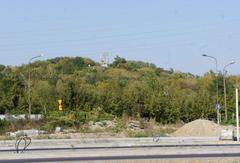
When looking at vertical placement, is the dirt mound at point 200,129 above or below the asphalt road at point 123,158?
above

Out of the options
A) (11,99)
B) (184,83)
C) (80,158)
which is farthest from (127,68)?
(80,158)

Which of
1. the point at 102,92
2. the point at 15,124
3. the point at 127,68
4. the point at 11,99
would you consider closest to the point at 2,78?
the point at 11,99

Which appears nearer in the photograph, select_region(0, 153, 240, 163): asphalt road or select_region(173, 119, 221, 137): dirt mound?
select_region(0, 153, 240, 163): asphalt road

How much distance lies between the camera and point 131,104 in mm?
78438

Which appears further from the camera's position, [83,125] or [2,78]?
[2,78]

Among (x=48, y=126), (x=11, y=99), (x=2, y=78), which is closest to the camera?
(x=48, y=126)

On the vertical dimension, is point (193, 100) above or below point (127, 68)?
below

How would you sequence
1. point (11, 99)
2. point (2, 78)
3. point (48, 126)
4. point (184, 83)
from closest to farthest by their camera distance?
point (48, 126) < point (11, 99) < point (2, 78) < point (184, 83)

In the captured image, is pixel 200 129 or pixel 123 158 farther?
pixel 200 129

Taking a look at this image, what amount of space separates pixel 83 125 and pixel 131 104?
1672 cm

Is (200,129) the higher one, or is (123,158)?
(200,129)

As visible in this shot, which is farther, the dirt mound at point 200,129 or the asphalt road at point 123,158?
the dirt mound at point 200,129

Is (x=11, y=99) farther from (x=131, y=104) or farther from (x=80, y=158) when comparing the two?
(x=80, y=158)

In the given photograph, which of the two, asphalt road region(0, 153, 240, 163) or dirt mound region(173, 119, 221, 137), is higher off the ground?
dirt mound region(173, 119, 221, 137)
